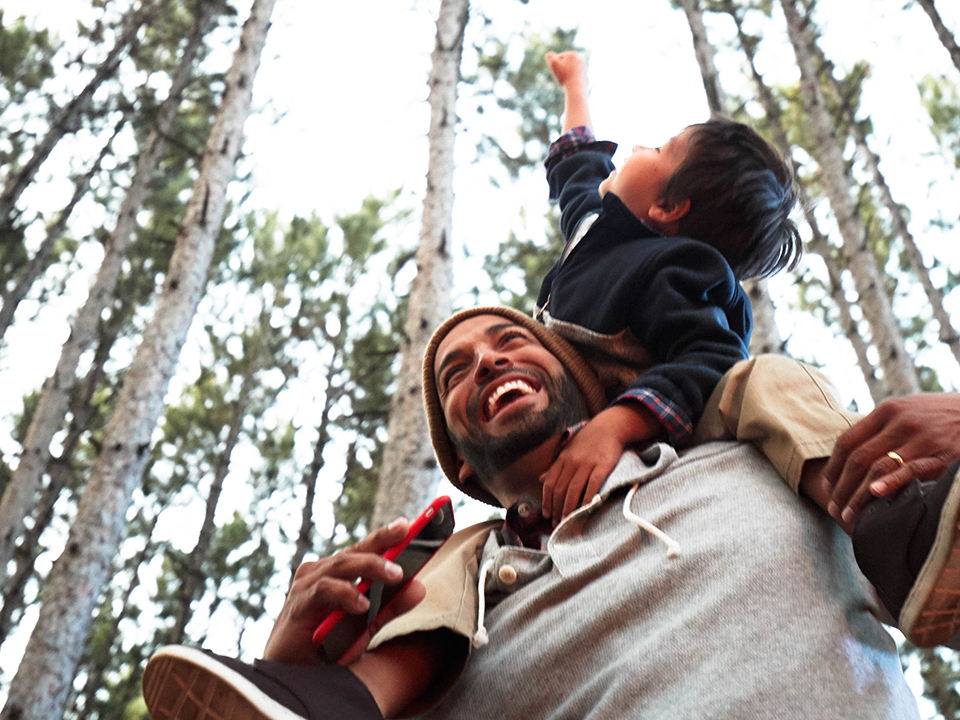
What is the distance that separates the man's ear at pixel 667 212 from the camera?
2152 millimetres

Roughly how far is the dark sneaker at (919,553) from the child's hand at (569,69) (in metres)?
2.07

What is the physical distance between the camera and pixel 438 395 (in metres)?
2.13

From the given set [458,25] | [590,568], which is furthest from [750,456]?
[458,25]

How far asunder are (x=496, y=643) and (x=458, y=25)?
6.02 metres

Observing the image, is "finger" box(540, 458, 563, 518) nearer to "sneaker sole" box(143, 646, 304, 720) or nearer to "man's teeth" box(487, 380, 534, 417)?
"man's teeth" box(487, 380, 534, 417)

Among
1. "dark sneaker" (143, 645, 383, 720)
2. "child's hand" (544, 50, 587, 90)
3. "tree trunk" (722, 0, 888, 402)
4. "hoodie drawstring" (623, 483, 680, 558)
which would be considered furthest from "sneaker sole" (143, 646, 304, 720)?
"tree trunk" (722, 0, 888, 402)

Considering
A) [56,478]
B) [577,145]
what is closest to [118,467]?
[56,478]

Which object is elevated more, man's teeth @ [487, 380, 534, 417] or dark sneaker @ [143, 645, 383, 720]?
man's teeth @ [487, 380, 534, 417]

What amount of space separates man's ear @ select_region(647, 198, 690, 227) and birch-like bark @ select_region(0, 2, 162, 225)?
8517 mm

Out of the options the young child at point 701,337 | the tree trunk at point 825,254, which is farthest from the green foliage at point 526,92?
the young child at point 701,337

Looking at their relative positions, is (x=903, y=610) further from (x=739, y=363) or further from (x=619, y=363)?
(x=619, y=363)

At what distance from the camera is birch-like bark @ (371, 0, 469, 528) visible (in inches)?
172

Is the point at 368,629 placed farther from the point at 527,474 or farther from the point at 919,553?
the point at 919,553

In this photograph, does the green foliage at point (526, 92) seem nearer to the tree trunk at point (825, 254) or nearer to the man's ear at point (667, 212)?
the tree trunk at point (825, 254)
